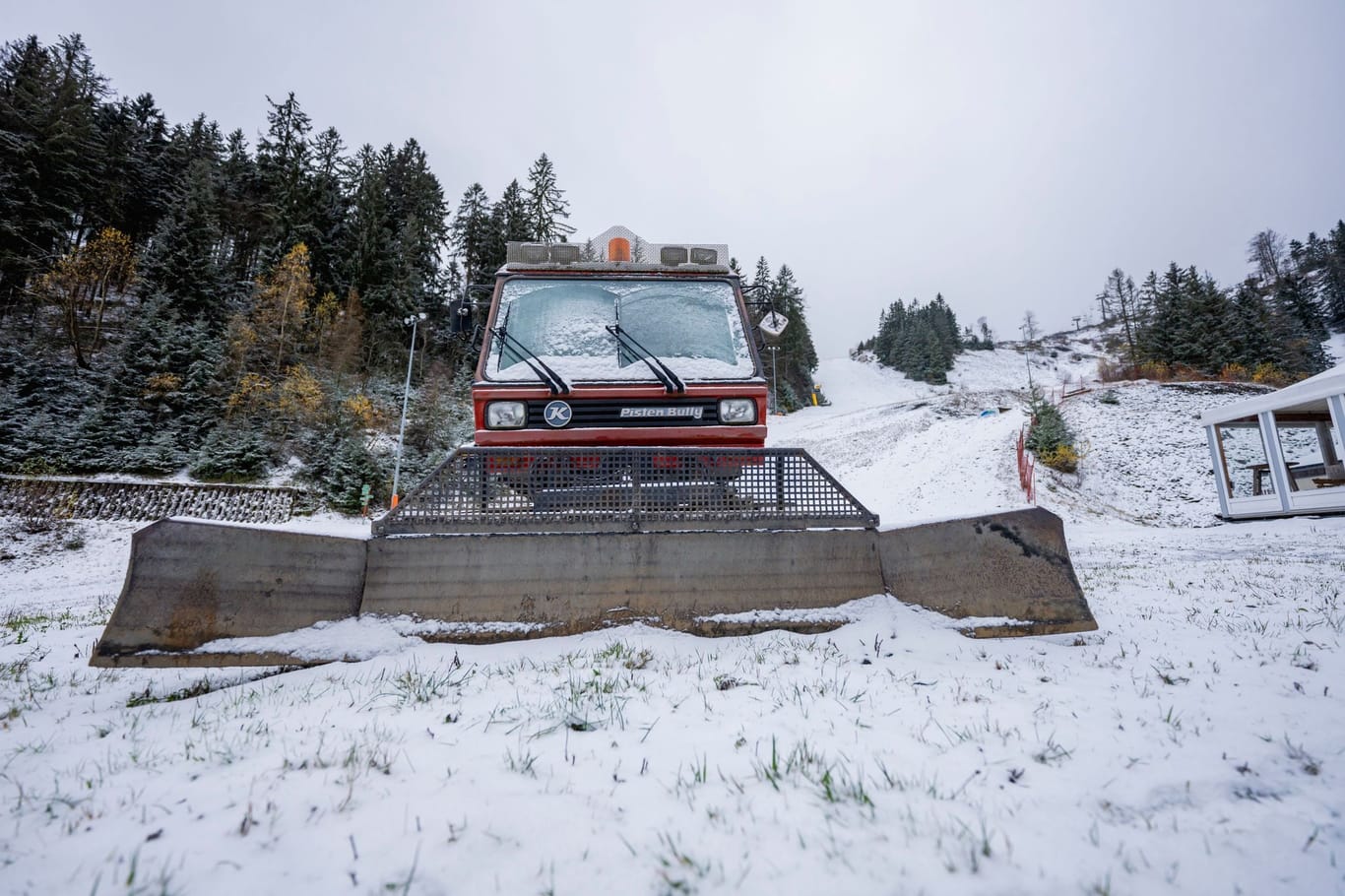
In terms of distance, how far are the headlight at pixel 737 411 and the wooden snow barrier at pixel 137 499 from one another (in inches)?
600

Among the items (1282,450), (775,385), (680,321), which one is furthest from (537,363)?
(775,385)

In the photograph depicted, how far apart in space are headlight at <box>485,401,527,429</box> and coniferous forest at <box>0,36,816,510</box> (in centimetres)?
1283

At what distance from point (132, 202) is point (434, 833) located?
4954cm

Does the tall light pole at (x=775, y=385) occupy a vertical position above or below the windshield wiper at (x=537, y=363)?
above

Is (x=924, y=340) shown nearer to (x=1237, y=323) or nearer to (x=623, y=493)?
(x=1237, y=323)

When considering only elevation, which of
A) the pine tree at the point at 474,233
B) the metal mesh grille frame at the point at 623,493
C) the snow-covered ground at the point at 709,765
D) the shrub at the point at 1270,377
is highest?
the pine tree at the point at 474,233

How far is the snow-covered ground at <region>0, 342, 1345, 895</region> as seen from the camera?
→ 1.18 meters

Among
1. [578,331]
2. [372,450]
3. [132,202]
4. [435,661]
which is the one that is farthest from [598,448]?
[132,202]

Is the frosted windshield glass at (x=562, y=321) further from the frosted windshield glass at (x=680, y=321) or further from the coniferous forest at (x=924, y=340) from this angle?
the coniferous forest at (x=924, y=340)

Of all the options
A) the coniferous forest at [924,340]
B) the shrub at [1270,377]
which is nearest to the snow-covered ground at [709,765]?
the shrub at [1270,377]

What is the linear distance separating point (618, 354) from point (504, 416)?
116 centimetres

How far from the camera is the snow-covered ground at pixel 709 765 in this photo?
3.88 feet

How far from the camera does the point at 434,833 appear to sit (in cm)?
130

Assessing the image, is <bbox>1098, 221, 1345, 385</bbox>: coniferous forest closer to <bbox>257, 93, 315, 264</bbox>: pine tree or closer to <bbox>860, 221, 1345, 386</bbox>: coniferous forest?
<bbox>860, 221, 1345, 386</bbox>: coniferous forest
